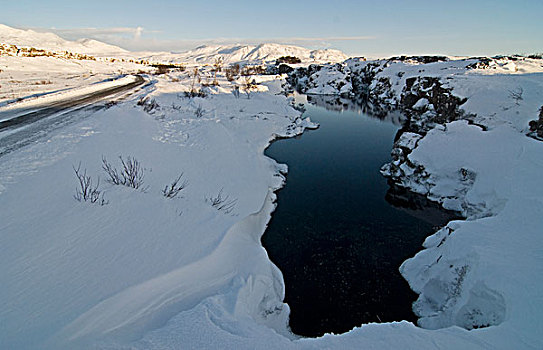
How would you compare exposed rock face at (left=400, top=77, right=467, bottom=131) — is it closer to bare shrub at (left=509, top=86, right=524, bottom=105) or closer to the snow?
bare shrub at (left=509, top=86, right=524, bottom=105)

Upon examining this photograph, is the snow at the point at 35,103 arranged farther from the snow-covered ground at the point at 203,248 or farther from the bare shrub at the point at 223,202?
the bare shrub at the point at 223,202

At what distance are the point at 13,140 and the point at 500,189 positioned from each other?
47.3 feet

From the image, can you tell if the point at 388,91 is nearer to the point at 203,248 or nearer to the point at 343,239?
the point at 343,239

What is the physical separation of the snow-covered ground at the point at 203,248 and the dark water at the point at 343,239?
539 millimetres

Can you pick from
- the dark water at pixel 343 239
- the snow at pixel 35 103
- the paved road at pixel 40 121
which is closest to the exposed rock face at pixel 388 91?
the dark water at pixel 343 239

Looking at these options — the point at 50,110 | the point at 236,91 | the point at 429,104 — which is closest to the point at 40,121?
the point at 50,110

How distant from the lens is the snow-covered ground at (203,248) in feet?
10.9

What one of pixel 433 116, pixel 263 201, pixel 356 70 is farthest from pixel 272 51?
pixel 263 201

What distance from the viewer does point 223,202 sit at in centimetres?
820

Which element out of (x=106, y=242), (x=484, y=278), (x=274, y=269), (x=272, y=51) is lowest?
(x=274, y=269)

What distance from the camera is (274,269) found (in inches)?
256

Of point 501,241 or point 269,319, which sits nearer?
point 269,319

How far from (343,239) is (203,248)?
4455 mm

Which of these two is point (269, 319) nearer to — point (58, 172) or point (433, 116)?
point (58, 172)
